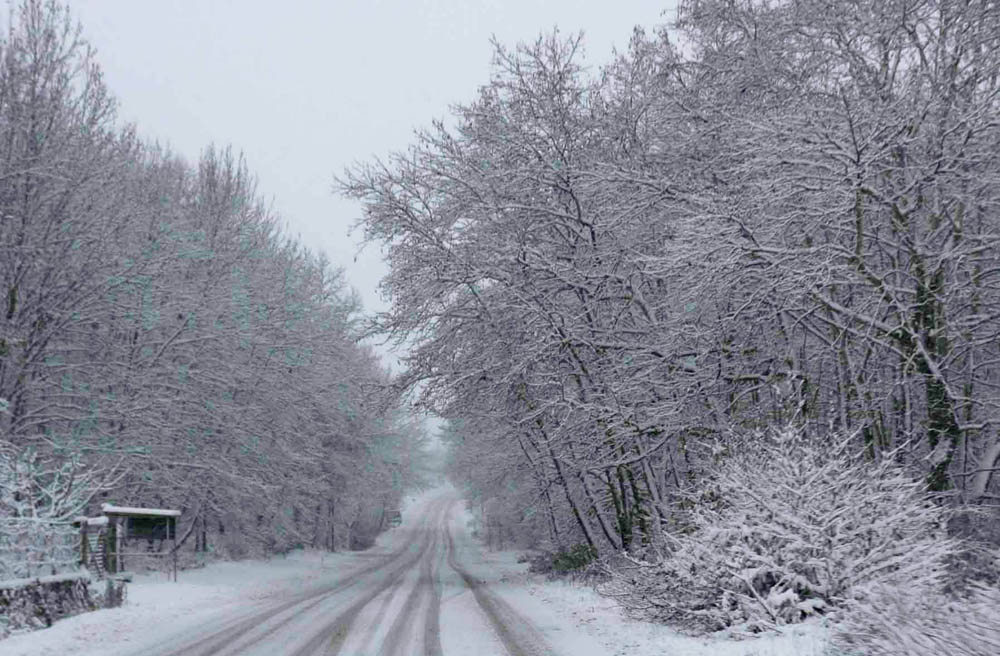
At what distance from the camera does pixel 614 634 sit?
1104 cm

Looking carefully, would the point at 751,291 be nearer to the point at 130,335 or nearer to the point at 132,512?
the point at 132,512

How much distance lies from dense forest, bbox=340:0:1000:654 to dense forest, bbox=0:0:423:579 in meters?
3.86

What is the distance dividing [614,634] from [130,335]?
18004 mm

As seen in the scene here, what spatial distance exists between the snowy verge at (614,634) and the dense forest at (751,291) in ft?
1.61

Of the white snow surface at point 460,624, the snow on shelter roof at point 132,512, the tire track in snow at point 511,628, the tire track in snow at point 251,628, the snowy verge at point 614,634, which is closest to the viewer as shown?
the snowy verge at point 614,634

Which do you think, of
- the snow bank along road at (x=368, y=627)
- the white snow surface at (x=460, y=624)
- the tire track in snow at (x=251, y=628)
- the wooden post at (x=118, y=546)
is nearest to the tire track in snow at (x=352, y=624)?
the snow bank along road at (x=368, y=627)

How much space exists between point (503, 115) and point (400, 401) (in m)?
7.30

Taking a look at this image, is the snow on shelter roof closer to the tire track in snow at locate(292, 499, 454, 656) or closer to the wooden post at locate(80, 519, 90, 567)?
the wooden post at locate(80, 519, 90, 567)

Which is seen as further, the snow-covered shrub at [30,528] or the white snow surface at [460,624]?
the snow-covered shrub at [30,528]

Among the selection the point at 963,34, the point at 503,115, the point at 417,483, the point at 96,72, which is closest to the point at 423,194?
the point at 503,115

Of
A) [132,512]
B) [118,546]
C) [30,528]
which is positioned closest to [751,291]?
[30,528]

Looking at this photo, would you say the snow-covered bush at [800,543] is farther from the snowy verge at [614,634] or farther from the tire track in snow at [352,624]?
the tire track in snow at [352,624]

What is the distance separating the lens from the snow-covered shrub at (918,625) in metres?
6.06

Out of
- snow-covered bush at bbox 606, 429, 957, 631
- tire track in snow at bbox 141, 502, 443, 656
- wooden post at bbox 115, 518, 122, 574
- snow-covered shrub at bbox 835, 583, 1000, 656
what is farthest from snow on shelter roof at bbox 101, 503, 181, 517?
snow-covered shrub at bbox 835, 583, 1000, 656
